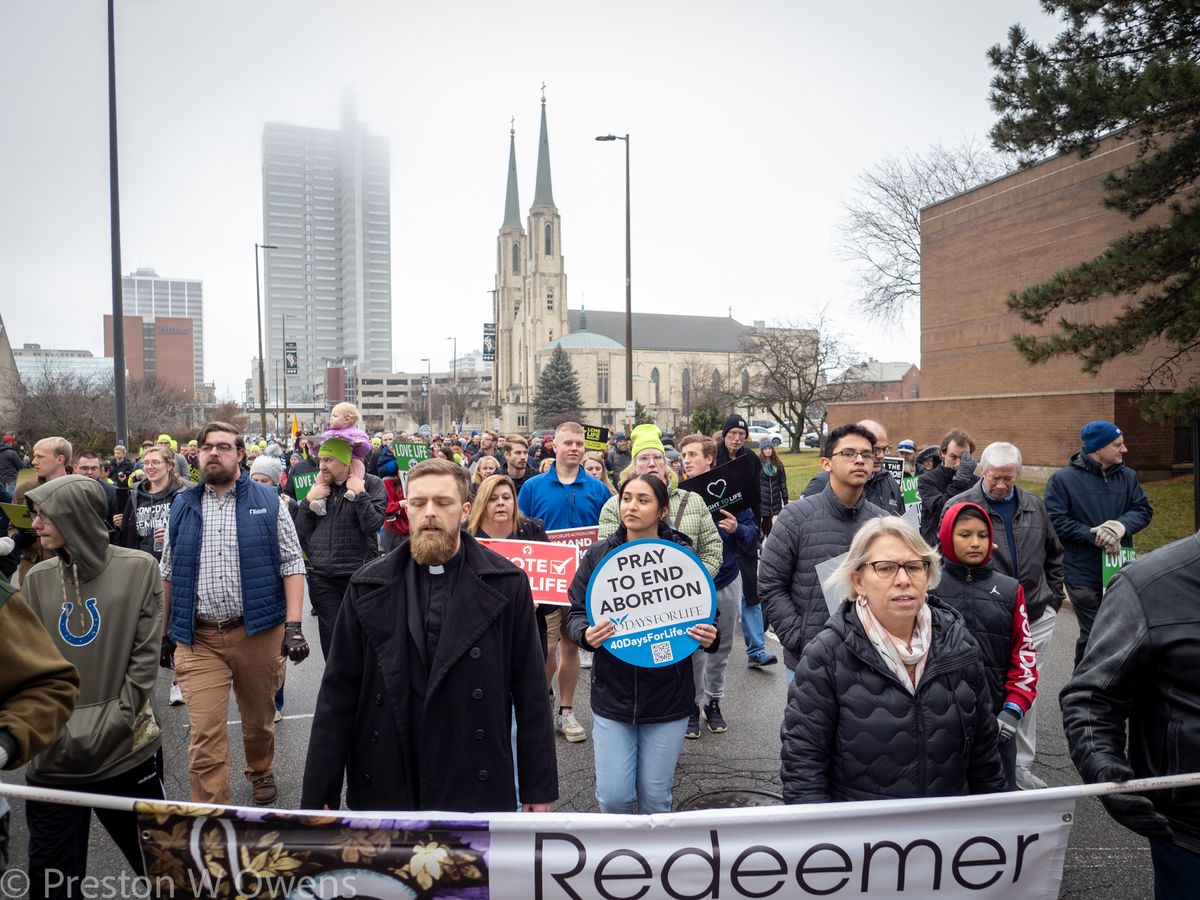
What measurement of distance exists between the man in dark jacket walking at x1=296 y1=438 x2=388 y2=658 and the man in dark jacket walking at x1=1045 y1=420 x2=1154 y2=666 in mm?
5200

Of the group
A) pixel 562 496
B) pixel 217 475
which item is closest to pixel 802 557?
pixel 562 496

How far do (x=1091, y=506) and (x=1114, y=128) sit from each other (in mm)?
9204

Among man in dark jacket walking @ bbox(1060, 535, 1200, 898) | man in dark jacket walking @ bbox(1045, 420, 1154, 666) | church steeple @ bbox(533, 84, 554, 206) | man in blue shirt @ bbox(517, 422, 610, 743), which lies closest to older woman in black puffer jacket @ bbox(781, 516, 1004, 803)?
man in dark jacket walking @ bbox(1060, 535, 1200, 898)

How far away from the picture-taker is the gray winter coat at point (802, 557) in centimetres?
450

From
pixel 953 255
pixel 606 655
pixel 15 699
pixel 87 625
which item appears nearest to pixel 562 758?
pixel 606 655

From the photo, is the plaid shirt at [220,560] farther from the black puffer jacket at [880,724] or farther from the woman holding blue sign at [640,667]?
the black puffer jacket at [880,724]

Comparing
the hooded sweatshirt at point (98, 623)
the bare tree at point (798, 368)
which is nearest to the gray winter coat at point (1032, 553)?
the hooded sweatshirt at point (98, 623)

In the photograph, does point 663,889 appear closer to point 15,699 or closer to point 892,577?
point 892,577

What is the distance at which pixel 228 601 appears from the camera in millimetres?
4809

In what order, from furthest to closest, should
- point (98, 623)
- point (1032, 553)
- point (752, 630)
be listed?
point (752, 630) < point (1032, 553) < point (98, 623)

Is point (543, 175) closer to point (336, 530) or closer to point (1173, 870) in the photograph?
point (336, 530)

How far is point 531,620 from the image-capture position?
327 centimetres

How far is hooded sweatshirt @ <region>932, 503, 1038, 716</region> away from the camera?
4.00 m

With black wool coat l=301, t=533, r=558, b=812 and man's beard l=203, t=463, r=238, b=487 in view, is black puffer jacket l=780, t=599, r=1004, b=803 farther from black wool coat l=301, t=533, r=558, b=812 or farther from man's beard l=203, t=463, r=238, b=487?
man's beard l=203, t=463, r=238, b=487
